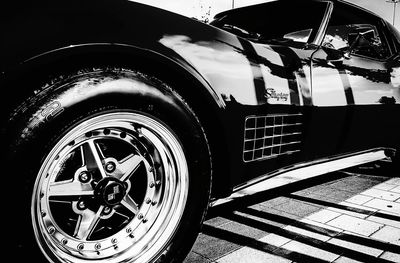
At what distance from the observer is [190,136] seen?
1397 millimetres

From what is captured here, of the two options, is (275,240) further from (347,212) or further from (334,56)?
(334,56)

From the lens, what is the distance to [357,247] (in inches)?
71.2

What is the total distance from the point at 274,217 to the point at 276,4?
65.3 inches

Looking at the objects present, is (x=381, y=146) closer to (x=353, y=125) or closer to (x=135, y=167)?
(x=353, y=125)

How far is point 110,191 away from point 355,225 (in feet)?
5.29

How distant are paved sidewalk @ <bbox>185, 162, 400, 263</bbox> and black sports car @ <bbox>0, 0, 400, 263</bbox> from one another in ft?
1.19

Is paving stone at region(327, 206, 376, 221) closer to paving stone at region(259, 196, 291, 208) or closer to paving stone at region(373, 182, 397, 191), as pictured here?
paving stone at region(259, 196, 291, 208)

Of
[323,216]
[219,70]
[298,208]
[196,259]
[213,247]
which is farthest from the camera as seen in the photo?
[298,208]

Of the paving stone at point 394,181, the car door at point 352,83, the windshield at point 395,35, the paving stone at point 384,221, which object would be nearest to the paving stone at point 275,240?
the car door at point 352,83

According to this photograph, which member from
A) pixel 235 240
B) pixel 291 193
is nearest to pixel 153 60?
pixel 235 240

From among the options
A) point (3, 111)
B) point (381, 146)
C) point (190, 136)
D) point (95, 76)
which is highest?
point (95, 76)

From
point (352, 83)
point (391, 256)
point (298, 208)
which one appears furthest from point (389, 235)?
point (352, 83)

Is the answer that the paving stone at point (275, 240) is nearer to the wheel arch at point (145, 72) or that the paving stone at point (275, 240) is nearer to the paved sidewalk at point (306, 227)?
the paved sidewalk at point (306, 227)

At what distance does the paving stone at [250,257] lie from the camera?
64.7 inches
